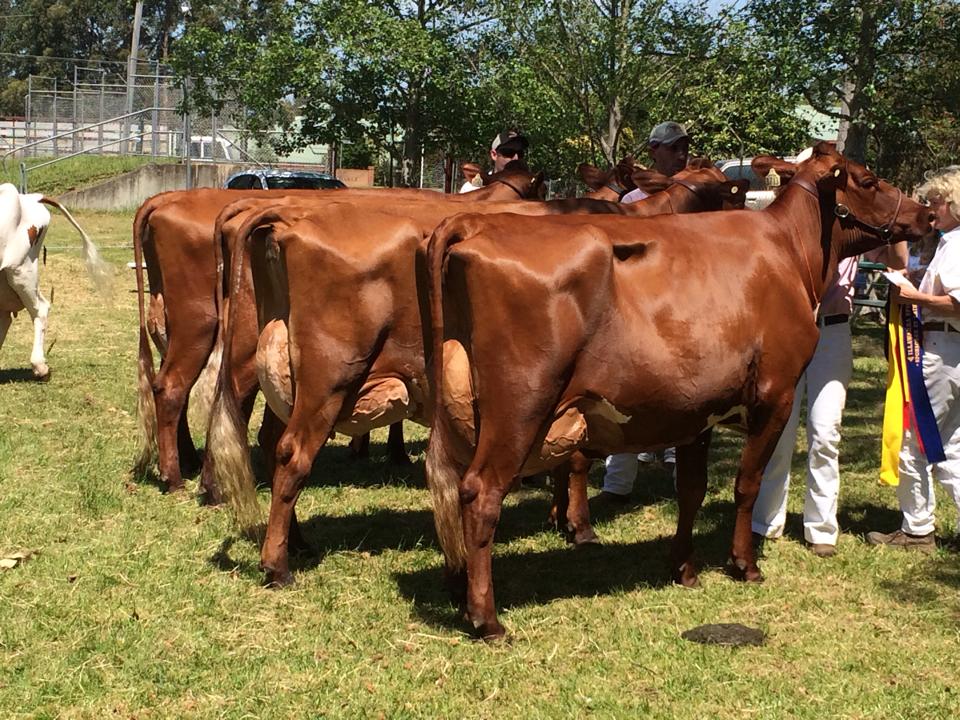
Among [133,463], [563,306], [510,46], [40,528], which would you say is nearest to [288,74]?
[510,46]

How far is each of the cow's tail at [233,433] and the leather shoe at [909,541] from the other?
12.4 feet

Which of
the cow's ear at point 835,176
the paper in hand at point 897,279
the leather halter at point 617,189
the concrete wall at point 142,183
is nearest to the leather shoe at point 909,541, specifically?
the paper in hand at point 897,279

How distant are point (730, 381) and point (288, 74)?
62.4 ft

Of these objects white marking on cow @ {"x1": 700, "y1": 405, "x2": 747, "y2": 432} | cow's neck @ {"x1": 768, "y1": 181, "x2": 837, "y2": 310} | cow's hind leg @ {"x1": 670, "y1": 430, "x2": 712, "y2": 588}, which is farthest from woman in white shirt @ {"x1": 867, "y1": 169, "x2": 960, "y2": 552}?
cow's hind leg @ {"x1": 670, "y1": 430, "x2": 712, "y2": 588}

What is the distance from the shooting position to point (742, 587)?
5.91 meters

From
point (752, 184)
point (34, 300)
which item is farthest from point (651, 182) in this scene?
point (752, 184)

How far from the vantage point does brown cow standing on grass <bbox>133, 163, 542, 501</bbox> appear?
287 inches

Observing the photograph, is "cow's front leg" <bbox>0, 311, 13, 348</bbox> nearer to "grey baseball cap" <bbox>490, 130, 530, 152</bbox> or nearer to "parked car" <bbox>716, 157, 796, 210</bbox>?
"grey baseball cap" <bbox>490, 130, 530, 152</bbox>

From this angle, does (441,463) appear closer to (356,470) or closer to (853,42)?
(356,470)

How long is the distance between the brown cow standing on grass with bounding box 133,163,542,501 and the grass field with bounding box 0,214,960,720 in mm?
402

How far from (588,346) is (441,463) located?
2.90 feet

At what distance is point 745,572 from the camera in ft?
19.7

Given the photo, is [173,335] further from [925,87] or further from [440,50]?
[440,50]

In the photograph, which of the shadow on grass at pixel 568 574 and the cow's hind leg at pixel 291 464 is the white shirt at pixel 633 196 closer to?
the shadow on grass at pixel 568 574
